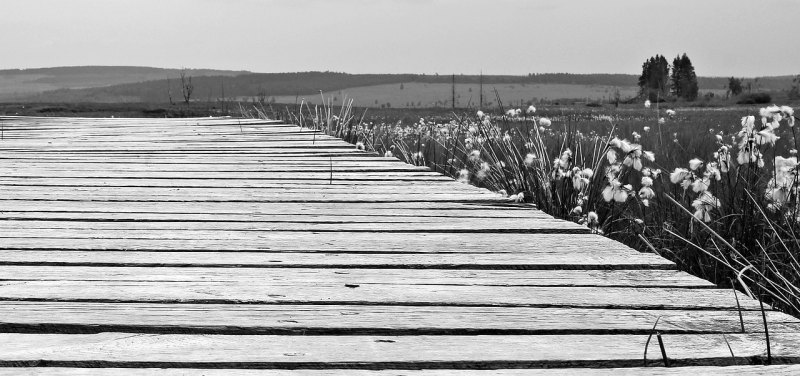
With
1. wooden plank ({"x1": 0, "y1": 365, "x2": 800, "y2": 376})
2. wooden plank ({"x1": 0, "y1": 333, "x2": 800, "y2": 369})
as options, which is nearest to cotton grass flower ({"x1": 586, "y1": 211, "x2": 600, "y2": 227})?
wooden plank ({"x1": 0, "y1": 333, "x2": 800, "y2": 369})

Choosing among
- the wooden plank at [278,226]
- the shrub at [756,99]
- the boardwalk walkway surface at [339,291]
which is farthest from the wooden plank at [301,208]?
the shrub at [756,99]

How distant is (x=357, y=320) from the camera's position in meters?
2.08

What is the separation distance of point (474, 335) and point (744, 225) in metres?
2.17

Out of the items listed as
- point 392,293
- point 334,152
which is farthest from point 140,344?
point 334,152

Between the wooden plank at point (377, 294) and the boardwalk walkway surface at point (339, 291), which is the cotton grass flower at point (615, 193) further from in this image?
the wooden plank at point (377, 294)

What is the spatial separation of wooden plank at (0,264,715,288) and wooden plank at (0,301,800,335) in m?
0.26

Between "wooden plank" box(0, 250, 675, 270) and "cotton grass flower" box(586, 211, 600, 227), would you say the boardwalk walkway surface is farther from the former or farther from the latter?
"cotton grass flower" box(586, 211, 600, 227)

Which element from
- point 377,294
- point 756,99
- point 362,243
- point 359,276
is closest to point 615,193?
point 362,243

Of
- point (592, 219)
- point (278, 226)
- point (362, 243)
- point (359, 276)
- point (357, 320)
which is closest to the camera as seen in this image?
point (357, 320)

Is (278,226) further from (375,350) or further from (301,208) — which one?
(375,350)

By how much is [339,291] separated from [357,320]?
0.28 m

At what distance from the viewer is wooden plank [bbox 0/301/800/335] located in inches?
79.0

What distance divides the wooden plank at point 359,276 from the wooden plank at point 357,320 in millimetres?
256

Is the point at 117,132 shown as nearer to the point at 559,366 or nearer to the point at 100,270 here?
the point at 100,270
